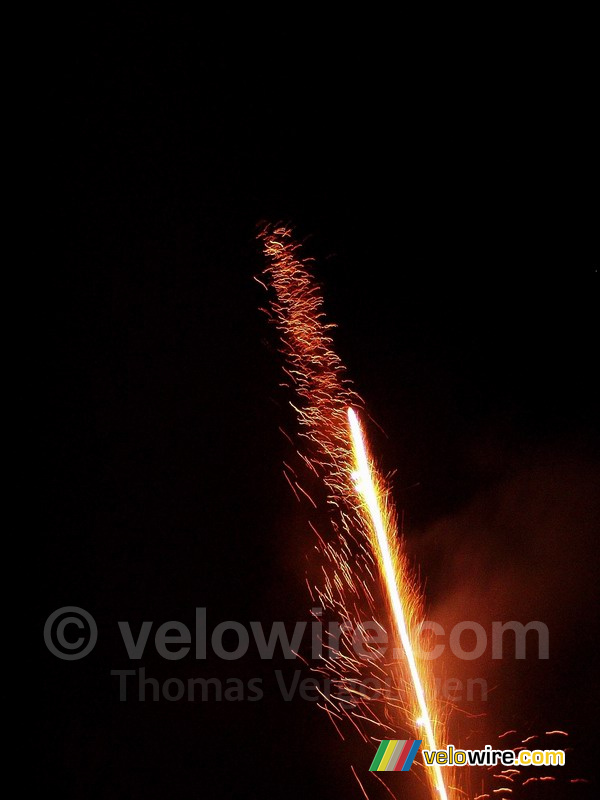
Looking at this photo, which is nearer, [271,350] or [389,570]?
[389,570]

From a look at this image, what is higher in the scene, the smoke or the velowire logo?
the smoke

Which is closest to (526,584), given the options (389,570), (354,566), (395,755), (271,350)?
(389,570)

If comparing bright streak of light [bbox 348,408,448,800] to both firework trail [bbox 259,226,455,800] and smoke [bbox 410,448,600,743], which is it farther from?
smoke [bbox 410,448,600,743]

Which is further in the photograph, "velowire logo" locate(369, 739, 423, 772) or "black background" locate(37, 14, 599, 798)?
"black background" locate(37, 14, 599, 798)

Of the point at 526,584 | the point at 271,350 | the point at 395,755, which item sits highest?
the point at 271,350

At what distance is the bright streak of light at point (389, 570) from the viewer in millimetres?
2422

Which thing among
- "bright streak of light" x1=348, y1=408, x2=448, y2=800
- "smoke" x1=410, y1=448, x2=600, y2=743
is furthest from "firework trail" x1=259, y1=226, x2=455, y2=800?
"smoke" x1=410, y1=448, x2=600, y2=743

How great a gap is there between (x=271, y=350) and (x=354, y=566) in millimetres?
1006

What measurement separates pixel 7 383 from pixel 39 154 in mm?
1099

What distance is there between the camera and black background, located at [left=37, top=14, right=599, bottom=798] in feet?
8.30

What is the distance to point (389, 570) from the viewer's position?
2465 millimetres

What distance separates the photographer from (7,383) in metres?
2.71

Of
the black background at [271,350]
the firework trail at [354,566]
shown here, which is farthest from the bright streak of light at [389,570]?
the black background at [271,350]

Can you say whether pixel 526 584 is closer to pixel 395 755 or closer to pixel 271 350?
pixel 395 755
